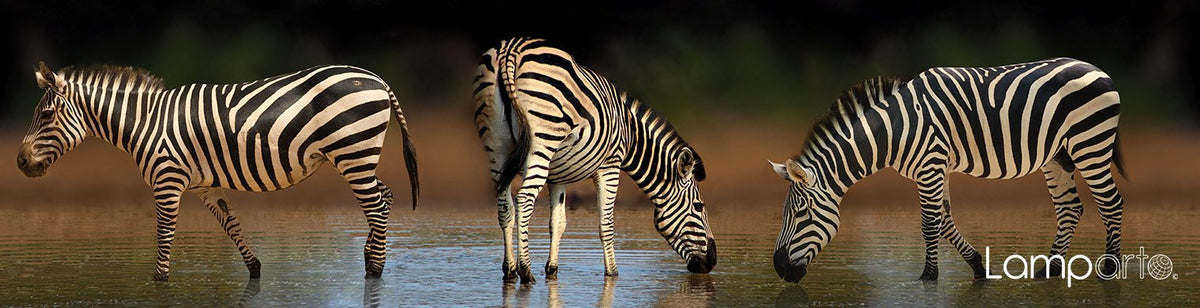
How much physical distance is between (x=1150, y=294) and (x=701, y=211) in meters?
4.04

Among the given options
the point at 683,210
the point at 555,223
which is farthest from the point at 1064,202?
the point at 555,223

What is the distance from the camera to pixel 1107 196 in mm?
12930

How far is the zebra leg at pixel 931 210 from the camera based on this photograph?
12.2m

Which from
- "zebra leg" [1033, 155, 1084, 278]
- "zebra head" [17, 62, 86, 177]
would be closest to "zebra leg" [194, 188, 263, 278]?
"zebra head" [17, 62, 86, 177]

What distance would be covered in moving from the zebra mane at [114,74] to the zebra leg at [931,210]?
22.2ft

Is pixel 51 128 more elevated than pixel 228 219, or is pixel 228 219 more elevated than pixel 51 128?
pixel 51 128

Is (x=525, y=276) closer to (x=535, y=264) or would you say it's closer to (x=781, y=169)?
(x=535, y=264)

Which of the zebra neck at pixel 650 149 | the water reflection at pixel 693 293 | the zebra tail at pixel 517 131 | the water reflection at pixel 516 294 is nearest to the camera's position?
the water reflection at pixel 516 294

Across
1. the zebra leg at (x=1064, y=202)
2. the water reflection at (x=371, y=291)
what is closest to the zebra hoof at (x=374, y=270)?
the water reflection at (x=371, y=291)

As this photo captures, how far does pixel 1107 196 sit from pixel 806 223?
2.89 meters

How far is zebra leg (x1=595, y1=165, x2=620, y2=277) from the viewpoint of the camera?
1263 centimetres

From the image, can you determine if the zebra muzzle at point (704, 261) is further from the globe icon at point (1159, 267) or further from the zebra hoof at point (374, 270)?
the globe icon at point (1159, 267)

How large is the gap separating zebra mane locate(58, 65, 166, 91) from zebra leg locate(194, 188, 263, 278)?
104 centimetres

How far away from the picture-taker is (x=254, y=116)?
1224 centimetres
